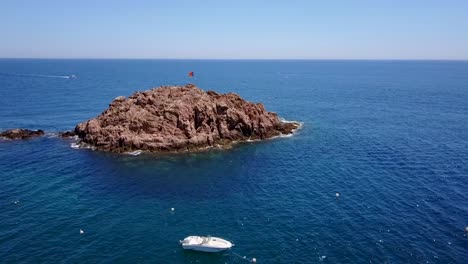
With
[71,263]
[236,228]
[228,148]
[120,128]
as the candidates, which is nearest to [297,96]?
[228,148]

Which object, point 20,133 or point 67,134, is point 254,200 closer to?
point 67,134

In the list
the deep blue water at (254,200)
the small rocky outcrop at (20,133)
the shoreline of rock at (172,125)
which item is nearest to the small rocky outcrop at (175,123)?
the shoreline of rock at (172,125)

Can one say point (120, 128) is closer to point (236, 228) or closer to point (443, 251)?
point (236, 228)

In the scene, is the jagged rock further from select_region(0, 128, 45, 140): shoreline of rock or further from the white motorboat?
the white motorboat

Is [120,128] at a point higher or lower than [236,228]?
higher

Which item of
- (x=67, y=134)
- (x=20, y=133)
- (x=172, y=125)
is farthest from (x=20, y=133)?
(x=172, y=125)

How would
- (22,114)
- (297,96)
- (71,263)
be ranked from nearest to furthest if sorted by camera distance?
1. (71,263)
2. (22,114)
3. (297,96)
